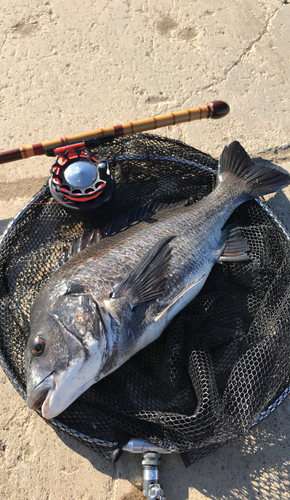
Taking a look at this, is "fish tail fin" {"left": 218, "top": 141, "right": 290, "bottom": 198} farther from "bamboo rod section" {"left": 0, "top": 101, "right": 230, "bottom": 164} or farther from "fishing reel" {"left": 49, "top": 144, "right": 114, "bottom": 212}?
"fishing reel" {"left": 49, "top": 144, "right": 114, "bottom": 212}

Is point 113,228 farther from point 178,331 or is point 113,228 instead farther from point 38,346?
point 38,346

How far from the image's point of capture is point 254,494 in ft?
7.61

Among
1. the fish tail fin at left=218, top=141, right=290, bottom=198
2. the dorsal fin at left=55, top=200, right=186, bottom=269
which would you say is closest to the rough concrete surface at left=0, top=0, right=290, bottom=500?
the fish tail fin at left=218, top=141, right=290, bottom=198

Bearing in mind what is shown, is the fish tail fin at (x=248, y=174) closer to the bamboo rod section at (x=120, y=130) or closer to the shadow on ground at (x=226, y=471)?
the bamboo rod section at (x=120, y=130)

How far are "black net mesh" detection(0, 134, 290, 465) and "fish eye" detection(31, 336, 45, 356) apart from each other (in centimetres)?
41

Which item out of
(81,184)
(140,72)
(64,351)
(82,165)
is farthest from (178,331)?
(140,72)

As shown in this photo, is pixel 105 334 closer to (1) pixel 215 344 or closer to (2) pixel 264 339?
(1) pixel 215 344

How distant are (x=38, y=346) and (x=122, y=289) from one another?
0.54 m

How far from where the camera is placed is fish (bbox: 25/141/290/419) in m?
1.92

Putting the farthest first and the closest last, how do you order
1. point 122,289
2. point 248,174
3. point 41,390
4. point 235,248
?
point 248,174 → point 235,248 → point 122,289 → point 41,390

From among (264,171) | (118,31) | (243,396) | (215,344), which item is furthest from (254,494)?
(118,31)

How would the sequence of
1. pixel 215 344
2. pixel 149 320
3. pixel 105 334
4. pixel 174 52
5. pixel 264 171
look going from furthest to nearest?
1. pixel 174 52
2. pixel 264 171
3. pixel 215 344
4. pixel 149 320
5. pixel 105 334

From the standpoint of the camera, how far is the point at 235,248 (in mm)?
2695

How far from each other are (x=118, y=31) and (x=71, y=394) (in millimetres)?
3986
